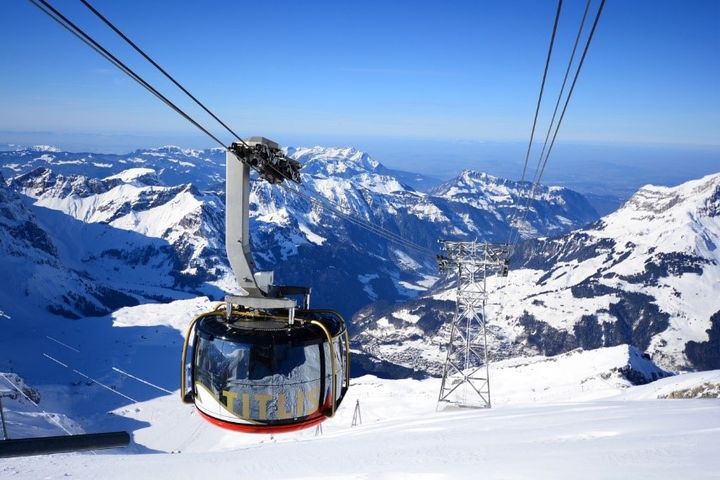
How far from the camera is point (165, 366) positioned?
126m

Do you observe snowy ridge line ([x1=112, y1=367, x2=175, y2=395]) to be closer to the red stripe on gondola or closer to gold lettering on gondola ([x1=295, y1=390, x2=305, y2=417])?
the red stripe on gondola

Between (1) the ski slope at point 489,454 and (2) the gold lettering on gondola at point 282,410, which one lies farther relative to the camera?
(1) the ski slope at point 489,454

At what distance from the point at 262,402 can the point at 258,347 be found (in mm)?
1076

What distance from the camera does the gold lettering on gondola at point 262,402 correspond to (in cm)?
907

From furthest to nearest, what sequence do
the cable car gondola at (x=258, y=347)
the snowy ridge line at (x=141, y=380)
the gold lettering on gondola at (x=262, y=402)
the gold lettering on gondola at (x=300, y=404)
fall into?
the snowy ridge line at (x=141, y=380) < the gold lettering on gondola at (x=300, y=404) < the gold lettering on gondola at (x=262, y=402) < the cable car gondola at (x=258, y=347)

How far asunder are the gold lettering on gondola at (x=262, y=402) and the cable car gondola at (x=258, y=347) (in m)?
0.02

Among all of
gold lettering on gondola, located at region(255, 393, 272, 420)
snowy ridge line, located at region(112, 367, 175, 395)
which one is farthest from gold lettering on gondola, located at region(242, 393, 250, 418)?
snowy ridge line, located at region(112, 367, 175, 395)

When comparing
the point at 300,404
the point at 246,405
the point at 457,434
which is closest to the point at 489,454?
the point at 457,434

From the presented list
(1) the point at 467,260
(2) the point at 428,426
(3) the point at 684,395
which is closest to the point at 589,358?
(3) the point at 684,395

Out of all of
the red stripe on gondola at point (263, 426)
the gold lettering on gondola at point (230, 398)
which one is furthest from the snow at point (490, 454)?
the gold lettering on gondola at point (230, 398)

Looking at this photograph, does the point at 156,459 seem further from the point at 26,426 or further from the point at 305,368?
the point at 26,426

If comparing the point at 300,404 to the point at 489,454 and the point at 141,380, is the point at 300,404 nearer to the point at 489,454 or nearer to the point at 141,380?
the point at 489,454

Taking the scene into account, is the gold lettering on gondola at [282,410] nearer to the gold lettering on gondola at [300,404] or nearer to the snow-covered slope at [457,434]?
the gold lettering on gondola at [300,404]

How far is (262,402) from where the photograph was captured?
9117 millimetres
